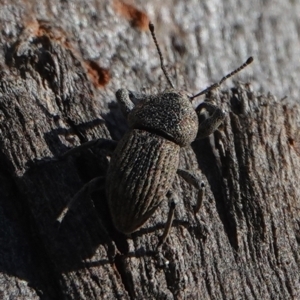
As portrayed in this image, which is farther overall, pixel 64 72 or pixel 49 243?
pixel 64 72

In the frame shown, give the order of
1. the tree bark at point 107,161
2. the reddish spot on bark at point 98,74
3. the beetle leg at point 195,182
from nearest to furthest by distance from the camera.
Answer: the tree bark at point 107,161 → the beetle leg at point 195,182 → the reddish spot on bark at point 98,74

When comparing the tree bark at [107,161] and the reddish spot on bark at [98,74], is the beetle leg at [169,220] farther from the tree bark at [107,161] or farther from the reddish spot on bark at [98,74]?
the reddish spot on bark at [98,74]

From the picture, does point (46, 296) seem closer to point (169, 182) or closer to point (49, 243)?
point (49, 243)

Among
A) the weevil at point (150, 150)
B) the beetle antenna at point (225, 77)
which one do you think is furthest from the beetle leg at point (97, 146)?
the beetle antenna at point (225, 77)

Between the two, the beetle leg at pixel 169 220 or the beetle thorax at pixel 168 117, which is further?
the beetle thorax at pixel 168 117

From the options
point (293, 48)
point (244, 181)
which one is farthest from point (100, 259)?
point (293, 48)

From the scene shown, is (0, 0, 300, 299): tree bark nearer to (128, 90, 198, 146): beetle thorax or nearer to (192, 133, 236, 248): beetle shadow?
(192, 133, 236, 248): beetle shadow
